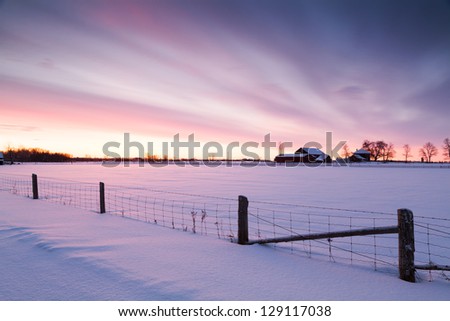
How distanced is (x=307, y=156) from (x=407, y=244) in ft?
351

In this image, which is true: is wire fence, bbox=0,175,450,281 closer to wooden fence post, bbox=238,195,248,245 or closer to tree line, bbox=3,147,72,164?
wooden fence post, bbox=238,195,248,245

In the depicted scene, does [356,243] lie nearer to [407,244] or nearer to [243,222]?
[407,244]

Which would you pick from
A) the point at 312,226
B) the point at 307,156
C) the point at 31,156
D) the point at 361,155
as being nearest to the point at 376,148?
the point at 361,155

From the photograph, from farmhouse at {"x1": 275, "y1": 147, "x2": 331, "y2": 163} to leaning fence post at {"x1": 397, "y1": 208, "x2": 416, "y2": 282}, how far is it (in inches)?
4137

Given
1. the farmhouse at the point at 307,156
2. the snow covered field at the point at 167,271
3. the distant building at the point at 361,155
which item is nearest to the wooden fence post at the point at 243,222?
the snow covered field at the point at 167,271

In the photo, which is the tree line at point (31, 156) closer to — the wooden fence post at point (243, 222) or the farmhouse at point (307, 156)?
the farmhouse at point (307, 156)

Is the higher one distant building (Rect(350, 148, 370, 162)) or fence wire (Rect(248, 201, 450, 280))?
distant building (Rect(350, 148, 370, 162))

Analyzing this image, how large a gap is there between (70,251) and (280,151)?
5479 inches

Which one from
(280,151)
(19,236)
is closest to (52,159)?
(280,151)

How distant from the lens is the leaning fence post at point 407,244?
480 centimetres

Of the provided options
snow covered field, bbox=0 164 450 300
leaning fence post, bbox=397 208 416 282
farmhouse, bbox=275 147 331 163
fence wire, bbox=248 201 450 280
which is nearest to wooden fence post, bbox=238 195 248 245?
snow covered field, bbox=0 164 450 300

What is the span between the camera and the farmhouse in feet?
355
